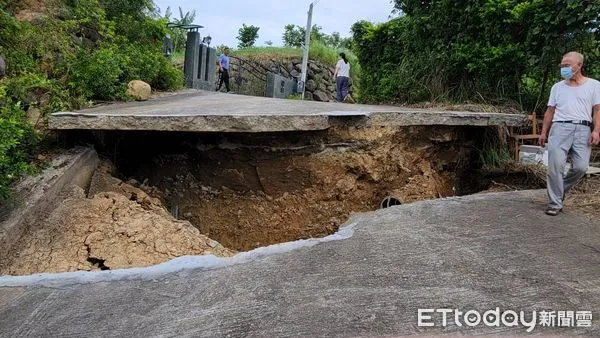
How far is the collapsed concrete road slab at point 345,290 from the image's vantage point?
2258 mm

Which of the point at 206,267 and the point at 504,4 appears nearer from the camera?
the point at 206,267

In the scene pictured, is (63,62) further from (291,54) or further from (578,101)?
(291,54)

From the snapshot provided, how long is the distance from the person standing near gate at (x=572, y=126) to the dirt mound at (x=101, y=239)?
8.83 feet

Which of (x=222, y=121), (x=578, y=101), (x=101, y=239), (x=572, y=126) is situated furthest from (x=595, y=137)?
(x=101, y=239)

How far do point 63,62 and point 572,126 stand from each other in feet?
18.5

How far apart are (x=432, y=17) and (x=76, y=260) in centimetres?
777

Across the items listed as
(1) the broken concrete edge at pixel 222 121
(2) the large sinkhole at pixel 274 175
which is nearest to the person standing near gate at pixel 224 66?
(2) the large sinkhole at pixel 274 175

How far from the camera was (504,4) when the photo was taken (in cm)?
700

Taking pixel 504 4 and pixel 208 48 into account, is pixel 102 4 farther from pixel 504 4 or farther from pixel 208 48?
pixel 504 4

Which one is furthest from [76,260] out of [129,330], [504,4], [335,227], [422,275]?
[504,4]

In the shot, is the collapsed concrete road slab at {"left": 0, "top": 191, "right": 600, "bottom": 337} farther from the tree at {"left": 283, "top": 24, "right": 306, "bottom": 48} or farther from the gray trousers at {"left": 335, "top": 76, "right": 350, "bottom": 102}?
the tree at {"left": 283, "top": 24, "right": 306, "bottom": 48}

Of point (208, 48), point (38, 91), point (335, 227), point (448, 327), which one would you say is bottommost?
point (335, 227)

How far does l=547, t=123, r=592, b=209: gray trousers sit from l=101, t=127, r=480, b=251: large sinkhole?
5.75ft

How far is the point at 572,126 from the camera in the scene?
12.5ft
